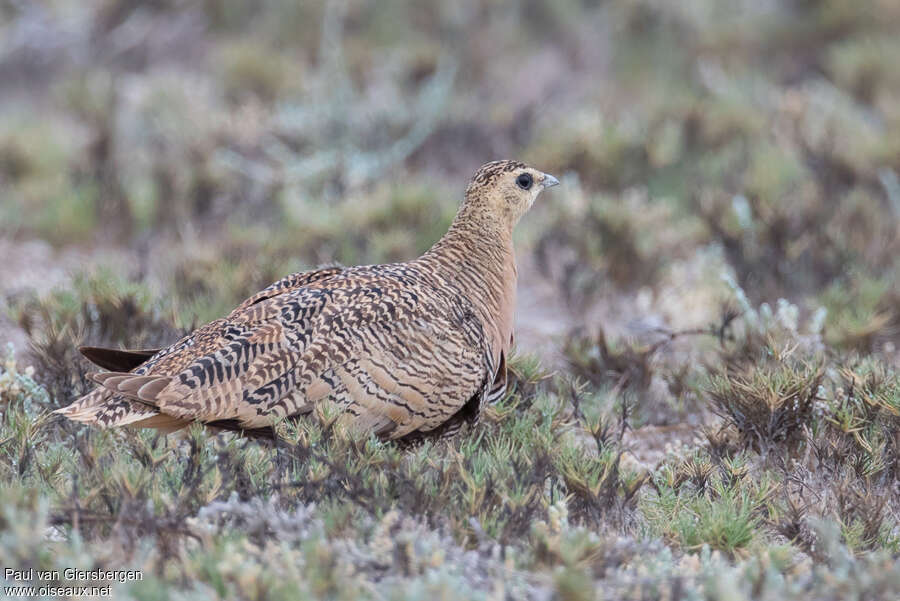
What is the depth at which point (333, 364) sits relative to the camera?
12.1 feet

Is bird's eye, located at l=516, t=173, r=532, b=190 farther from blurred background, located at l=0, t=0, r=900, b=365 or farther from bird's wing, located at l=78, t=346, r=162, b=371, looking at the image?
bird's wing, located at l=78, t=346, r=162, b=371

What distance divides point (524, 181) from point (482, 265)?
1.52 ft

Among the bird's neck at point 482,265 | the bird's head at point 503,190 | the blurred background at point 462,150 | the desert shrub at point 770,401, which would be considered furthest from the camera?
the blurred background at point 462,150

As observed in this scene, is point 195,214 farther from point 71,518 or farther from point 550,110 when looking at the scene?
point 71,518

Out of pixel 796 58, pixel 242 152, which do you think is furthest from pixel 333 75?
pixel 796 58

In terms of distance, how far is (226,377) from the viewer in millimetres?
3602

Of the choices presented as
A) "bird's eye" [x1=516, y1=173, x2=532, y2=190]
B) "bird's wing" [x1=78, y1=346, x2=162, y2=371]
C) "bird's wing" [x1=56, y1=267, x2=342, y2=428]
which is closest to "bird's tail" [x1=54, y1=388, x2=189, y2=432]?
"bird's wing" [x1=56, y1=267, x2=342, y2=428]

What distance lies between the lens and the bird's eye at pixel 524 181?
15.0 ft

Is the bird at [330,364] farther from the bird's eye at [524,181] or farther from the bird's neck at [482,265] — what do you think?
the bird's eye at [524,181]

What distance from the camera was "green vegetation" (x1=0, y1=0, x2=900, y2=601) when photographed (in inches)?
120

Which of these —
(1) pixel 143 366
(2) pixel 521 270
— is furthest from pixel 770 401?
(2) pixel 521 270

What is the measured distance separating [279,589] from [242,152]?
6572 mm

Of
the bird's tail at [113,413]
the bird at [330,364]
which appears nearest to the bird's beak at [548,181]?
the bird at [330,364]

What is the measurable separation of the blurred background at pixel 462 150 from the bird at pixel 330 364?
46.9 inches
